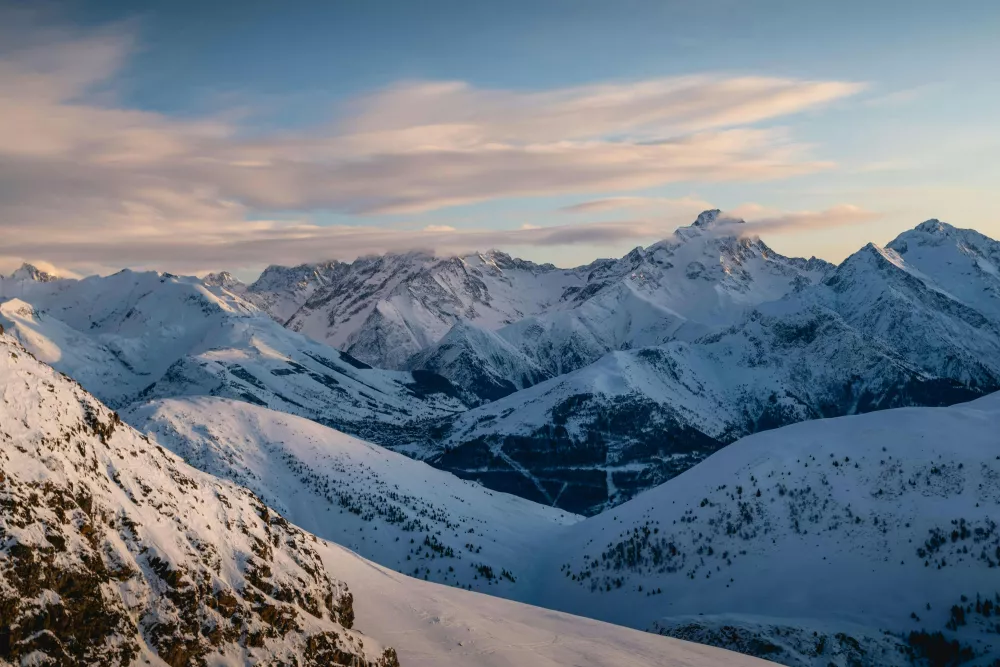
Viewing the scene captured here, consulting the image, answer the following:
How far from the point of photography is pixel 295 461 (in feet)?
595

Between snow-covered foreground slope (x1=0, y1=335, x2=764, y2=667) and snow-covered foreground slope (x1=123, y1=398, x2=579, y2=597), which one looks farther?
snow-covered foreground slope (x1=123, y1=398, x2=579, y2=597)

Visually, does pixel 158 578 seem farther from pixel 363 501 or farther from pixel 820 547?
pixel 363 501

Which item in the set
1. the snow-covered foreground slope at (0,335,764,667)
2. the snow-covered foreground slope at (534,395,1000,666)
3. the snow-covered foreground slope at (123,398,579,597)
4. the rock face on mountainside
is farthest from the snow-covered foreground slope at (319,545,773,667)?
the snow-covered foreground slope at (123,398,579,597)

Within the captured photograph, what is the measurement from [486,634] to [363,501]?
103m

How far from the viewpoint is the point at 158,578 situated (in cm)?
5075

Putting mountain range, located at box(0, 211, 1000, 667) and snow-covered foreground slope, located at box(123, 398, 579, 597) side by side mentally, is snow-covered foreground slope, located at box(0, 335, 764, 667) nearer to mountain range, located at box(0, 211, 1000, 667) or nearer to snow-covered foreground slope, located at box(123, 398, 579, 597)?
mountain range, located at box(0, 211, 1000, 667)

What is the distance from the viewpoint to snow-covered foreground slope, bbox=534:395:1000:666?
307 feet

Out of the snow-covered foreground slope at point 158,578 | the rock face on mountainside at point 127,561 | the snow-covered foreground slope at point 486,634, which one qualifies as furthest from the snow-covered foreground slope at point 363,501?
the rock face on mountainside at point 127,561

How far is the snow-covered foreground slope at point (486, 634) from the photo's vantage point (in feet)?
207

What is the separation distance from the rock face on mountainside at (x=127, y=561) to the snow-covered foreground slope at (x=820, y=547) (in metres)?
45.0

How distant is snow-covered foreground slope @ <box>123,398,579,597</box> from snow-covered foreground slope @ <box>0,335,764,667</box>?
7207 centimetres

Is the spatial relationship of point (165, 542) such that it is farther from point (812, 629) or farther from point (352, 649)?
point (812, 629)

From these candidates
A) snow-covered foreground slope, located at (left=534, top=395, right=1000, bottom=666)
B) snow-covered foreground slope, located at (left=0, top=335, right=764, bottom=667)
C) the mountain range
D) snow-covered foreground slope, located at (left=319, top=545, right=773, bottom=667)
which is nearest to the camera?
snow-covered foreground slope, located at (left=0, top=335, right=764, bottom=667)

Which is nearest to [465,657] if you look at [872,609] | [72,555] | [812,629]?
[72,555]
